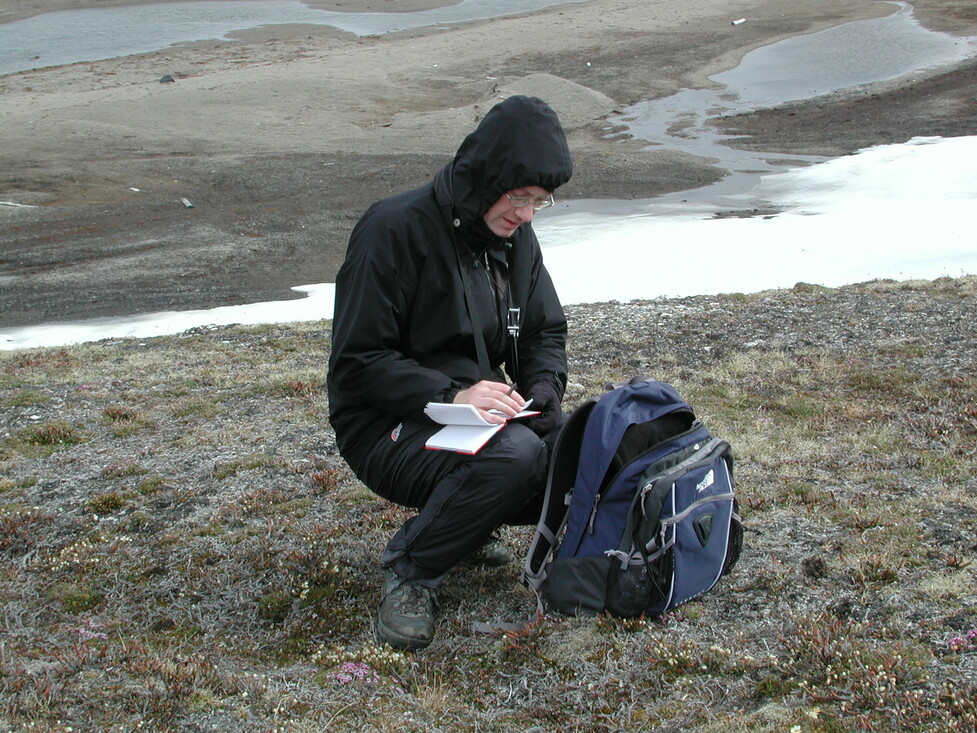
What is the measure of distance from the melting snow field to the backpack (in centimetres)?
814

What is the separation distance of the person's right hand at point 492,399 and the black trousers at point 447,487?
149mm

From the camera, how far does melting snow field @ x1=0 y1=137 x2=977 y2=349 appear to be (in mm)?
11945

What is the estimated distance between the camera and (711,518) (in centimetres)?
365

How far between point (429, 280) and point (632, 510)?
118 cm

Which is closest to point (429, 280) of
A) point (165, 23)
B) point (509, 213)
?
point (509, 213)

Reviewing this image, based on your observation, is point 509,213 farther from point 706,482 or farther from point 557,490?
point 706,482

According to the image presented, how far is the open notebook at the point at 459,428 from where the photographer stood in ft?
11.6

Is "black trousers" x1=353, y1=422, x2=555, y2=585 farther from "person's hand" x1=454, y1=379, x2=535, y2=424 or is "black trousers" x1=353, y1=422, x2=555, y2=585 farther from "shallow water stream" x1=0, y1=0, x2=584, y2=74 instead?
"shallow water stream" x1=0, y1=0, x2=584, y2=74

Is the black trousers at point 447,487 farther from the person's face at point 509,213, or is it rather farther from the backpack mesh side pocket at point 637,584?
the person's face at point 509,213

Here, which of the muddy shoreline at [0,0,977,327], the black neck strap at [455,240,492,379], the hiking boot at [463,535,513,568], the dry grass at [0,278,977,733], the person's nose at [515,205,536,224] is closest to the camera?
the dry grass at [0,278,977,733]

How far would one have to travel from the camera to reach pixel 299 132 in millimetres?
26438

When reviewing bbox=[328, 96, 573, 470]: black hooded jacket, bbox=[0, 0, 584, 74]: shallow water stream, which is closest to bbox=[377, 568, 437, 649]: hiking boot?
bbox=[328, 96, 573, 470]: black hooded jacket

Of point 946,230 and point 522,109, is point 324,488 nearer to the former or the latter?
point 522,109

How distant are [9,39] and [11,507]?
49.5m
